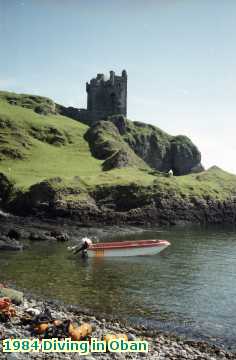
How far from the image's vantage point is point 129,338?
25.2m

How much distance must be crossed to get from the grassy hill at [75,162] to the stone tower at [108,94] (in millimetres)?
8807

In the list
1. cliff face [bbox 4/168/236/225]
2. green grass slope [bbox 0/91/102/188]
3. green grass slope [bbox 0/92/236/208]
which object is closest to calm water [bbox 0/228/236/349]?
cliff face [bbox 4/168/236/225]

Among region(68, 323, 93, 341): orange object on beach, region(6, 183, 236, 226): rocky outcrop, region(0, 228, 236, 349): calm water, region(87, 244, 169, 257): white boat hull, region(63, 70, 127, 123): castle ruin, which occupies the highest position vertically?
region(63, 70, 127, 123): castle ruin

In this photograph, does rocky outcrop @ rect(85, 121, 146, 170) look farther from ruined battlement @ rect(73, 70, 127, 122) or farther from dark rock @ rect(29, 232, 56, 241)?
dark rock @ rect(29, 232, 56, 241)

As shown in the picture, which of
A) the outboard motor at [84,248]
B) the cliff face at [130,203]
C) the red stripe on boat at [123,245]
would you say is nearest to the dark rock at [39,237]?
the outboard motor at [84,248]

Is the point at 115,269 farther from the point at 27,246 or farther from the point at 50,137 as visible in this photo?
the point at 50,137

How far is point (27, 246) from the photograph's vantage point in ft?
205

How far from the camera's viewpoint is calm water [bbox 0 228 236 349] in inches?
1243

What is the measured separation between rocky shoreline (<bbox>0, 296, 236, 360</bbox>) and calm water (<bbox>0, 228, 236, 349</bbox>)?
2019mm

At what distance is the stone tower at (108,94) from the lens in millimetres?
176750

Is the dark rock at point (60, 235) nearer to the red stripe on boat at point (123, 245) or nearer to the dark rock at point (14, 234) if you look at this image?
the dark rock at point (14, 234)

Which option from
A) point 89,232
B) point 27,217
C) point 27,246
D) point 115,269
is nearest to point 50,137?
point 27,217

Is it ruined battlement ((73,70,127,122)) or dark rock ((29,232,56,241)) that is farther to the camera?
ruined battlement ((73,70,127,122))

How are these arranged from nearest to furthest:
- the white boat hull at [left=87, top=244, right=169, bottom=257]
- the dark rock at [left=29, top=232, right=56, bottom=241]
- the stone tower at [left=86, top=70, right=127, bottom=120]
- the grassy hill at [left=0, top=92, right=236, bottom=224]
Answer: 1. the white boat hull at [left=87, top=244, right=169, bottom=257]
2. the dark rock at [left=29, top=232, right=56, bottom=241]
3. the grassy hill at [left=0, top=92, right=236, bottom=224]
4. the stone tower at [left=86, top=70, right=127, bottom=120]
